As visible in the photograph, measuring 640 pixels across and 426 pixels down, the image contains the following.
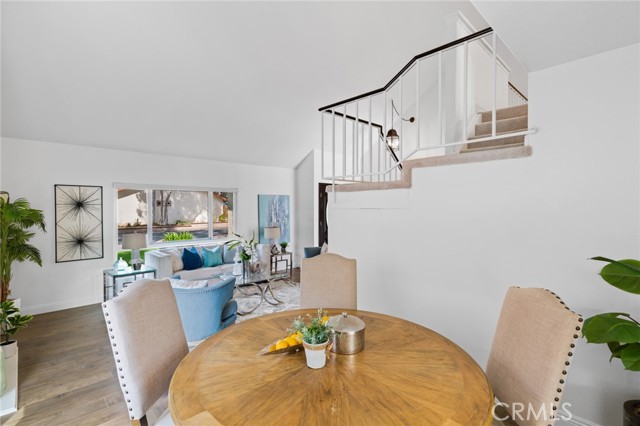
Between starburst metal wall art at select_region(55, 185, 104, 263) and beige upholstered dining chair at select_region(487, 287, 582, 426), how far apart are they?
5.42 meters

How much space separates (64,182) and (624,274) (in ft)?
19.7

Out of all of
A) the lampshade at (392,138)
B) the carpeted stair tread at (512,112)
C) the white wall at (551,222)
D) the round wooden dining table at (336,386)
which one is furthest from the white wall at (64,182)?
the carpeted stair tread at (512,112)

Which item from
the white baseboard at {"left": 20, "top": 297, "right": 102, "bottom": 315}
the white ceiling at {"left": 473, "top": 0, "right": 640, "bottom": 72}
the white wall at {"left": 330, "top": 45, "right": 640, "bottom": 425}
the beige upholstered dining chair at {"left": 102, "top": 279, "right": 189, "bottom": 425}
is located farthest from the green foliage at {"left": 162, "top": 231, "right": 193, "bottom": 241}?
the white ceiling at {"left": 473, "top": 0, "right": 640, "bottom": 72}

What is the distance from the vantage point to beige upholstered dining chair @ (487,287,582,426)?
1.07 metres

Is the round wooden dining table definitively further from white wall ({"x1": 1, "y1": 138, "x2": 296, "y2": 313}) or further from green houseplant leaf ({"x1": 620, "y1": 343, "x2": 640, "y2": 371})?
white wall ({"x1": 1, "y1": 138, "x2": 296, "y2": 313})

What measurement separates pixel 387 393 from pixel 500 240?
4.70ft

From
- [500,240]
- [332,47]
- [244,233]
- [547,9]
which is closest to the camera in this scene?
[547,9]

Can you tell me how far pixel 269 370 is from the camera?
125 cm

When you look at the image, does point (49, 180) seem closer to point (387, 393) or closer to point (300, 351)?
point (300, 351)

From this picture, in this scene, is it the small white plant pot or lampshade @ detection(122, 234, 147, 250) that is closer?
the small white plant pot

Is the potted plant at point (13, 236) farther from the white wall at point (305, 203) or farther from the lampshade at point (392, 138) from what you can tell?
the lampshade at point (392, 138)

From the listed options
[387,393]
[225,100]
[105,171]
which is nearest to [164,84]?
[225,100]

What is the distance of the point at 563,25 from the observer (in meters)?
1.48

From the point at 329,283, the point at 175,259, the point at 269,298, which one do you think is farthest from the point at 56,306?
the point at 329,283
